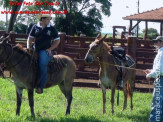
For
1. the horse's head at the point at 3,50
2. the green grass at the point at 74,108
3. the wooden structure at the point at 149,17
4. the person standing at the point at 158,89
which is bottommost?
the green grass at the point at 74,108

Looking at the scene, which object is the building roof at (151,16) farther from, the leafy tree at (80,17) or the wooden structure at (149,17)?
the leafy tree at (80,17)

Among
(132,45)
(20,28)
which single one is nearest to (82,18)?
(20,28)

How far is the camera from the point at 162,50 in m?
7.40

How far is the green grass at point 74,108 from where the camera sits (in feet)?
29.9

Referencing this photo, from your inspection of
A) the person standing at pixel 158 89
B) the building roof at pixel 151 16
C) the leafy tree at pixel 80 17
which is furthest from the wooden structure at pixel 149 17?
the person standing at pixel 158 89

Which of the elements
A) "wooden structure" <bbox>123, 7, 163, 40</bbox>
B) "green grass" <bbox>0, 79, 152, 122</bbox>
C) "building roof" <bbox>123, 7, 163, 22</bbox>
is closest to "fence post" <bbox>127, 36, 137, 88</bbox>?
"green grass" <bbox>0, 79, 152, 122</bbox>

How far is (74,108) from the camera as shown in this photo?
36.4 ft

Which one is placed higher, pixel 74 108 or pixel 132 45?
pixel 132 45

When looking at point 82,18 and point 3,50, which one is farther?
point 82,18

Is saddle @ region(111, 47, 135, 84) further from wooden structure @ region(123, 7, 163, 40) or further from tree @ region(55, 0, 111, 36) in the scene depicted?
tree @ region(55, 0, 111, 36)

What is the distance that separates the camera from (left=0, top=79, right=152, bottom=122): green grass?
911 cm

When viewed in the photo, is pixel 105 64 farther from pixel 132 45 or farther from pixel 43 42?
pixel 132 45

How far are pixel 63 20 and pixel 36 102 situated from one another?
38.6 metres

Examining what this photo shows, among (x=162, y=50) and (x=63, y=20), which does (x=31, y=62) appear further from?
(x=63, y=20)
